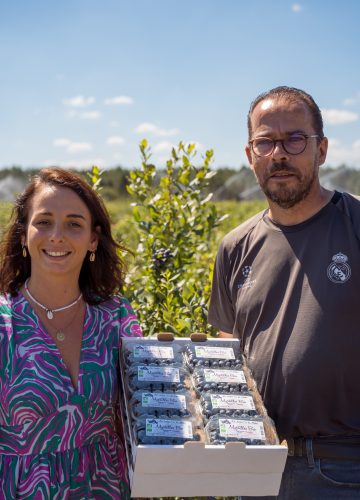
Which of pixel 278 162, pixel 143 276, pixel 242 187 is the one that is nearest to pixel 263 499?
pixel 278 162

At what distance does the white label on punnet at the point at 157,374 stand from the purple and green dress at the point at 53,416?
21cm

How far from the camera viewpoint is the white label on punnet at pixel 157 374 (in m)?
1.90

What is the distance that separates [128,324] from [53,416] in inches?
17.7

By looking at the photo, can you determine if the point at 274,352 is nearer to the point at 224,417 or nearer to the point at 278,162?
the point at 224,417

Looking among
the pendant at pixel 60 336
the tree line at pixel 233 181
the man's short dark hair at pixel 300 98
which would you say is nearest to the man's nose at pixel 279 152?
the man's short dark hair at pixel 300 98

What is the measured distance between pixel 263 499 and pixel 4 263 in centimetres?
136

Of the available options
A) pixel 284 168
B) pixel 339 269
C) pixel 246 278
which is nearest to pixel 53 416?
pixel 246 278

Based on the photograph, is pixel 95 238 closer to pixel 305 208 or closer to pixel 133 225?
pixel 305 208

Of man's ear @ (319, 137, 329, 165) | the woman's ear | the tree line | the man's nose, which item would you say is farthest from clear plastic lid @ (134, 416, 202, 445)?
the tree line

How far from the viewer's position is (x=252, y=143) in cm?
230

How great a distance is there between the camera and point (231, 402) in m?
1.84

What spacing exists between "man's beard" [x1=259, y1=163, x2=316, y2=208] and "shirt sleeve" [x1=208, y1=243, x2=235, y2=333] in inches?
15.4

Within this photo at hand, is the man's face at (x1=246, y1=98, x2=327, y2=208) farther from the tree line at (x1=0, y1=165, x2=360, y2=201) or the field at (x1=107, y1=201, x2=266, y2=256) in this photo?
the tree line at (x1=0, y1=165, x2=360, y2=201)

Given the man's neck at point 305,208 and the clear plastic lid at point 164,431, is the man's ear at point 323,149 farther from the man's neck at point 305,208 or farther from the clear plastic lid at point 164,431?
the clear plastic lid at point 164,431
